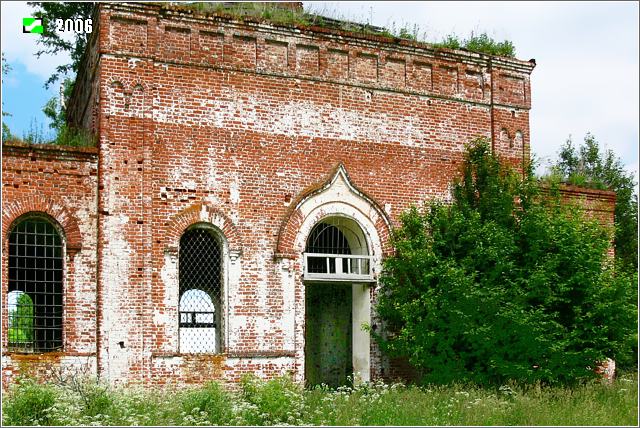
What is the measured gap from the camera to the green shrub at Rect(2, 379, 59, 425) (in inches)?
497

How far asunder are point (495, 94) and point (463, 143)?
134 cm

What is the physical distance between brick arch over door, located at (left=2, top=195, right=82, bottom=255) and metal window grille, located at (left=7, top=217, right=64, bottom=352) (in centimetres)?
21

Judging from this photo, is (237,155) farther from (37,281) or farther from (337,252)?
(37,281)

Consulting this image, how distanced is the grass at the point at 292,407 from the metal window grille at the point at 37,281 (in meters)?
1.20

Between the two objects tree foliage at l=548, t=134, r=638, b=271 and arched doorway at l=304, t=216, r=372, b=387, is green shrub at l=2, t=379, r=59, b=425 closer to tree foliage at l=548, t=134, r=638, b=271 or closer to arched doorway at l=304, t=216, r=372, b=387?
arched doorway at l=304, t=216, r=372, b=387

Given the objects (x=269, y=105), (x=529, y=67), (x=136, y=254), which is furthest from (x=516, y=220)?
(x=136, y=254)

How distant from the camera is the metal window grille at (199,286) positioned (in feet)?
53.0

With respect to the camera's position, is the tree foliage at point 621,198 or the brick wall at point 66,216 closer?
the brick wall at point 66,216

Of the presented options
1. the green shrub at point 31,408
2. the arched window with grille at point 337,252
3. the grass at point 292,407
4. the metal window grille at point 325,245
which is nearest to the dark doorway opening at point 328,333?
the metal window grille at point 325,245

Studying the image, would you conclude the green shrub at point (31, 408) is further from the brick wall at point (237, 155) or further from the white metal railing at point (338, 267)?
the white metal railing at point (338, 267)

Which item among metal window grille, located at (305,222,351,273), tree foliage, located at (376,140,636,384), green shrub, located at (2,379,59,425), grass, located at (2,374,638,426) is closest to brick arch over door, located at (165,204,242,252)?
metal window grille, located at (305,222,351,273)

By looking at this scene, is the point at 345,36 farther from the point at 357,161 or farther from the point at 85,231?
the point at 85,231

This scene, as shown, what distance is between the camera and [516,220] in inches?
688

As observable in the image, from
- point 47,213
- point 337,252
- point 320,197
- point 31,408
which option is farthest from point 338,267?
point 31,408
